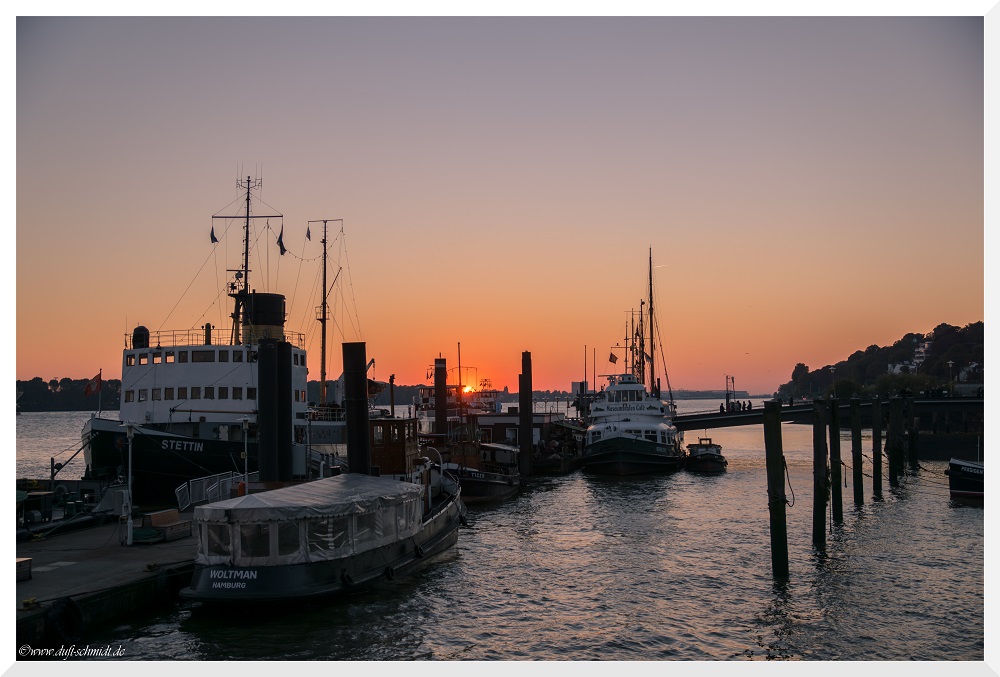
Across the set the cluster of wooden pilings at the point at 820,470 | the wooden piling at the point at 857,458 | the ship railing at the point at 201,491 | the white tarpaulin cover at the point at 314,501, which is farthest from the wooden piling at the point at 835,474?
the ship railing at the point at 201,491

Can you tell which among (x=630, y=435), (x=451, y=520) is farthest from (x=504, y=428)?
(x=451, y=520)

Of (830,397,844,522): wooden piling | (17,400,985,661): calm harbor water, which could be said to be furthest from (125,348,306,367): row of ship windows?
(830,397,844,522): wooden piling

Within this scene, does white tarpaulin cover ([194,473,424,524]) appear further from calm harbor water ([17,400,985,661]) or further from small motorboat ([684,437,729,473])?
small motorboat ([684,437,729,473])

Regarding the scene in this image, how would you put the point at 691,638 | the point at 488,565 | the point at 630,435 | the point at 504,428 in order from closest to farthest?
the point at 691,638 < the point at 488,565 < the point at 630,435 < the point at 504,428

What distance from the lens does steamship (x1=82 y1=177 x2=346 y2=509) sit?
138 ft

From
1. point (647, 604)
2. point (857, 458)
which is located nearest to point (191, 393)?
point (647, 604)

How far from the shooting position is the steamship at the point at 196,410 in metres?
42.1

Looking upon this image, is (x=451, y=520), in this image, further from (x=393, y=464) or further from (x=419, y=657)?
(x=419, y=657)

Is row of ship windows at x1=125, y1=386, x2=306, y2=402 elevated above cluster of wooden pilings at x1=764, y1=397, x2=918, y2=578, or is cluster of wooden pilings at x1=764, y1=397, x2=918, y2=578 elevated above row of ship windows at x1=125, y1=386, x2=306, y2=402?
row of ship windows at x1=125, y1=386, x2=306, y2=402

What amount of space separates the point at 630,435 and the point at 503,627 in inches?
2027

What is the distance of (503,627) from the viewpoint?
2438 cm

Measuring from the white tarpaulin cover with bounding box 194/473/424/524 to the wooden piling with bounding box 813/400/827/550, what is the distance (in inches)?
680

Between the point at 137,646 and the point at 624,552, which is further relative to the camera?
the point at 624,552

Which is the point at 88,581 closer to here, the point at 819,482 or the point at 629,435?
the point at 819,482
